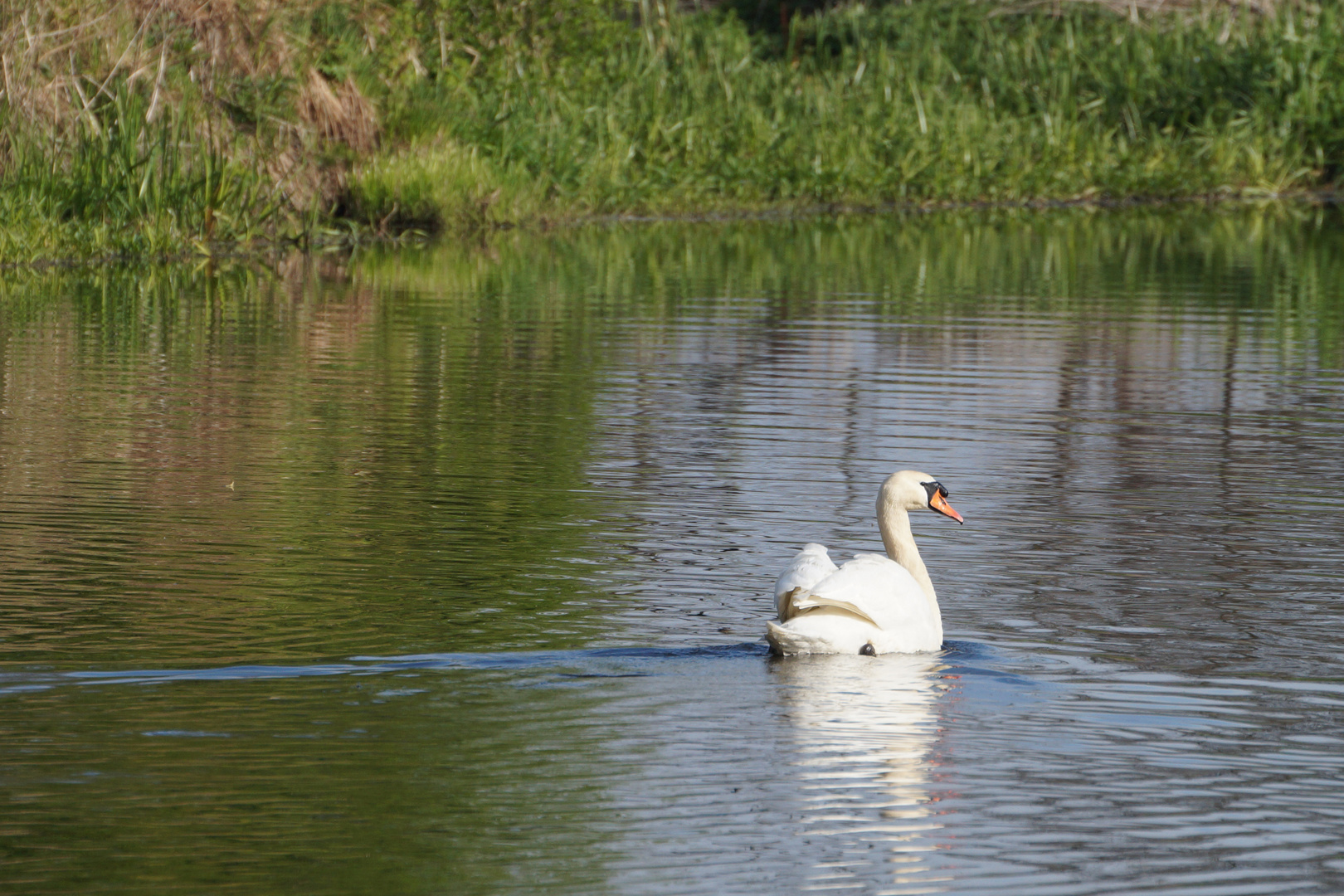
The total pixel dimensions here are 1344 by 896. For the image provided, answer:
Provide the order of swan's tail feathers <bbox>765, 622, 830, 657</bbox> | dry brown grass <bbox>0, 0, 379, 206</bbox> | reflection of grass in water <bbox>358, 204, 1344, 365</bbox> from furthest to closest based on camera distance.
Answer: dry brown grass <bbox>0, 0, 379, 206</bbox>
reflection of grass in water <bbox>358, 204, 1344, 365</bbox>
swan's tail feathers <bbox>765, 622, 830, 657</bbox>

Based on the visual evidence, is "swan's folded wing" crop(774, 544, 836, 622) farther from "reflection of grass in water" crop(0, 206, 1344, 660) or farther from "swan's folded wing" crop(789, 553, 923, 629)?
"reflection of grass in water" crop(0, 206, 1344, 660)

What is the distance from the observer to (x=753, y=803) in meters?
6.00

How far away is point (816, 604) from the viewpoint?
7344 mm

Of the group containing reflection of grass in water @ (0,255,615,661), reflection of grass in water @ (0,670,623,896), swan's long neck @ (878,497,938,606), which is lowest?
reflection of grass in water @ (0,670,623,896)

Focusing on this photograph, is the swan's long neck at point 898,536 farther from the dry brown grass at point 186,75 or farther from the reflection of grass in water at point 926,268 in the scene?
the dry brown grass at point 186,75

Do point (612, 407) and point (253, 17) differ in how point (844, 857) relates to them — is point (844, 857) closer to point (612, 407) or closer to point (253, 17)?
point (612, 407)

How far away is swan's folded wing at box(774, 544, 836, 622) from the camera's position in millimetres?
7379

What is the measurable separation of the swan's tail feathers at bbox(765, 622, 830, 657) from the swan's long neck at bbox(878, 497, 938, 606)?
86 cm

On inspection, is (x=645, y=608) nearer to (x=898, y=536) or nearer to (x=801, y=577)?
(x=898, y=536)

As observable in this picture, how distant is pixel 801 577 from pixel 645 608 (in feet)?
3.66

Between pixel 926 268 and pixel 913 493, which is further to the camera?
pixel 926 268

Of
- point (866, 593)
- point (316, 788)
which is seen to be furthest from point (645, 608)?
point (316, 788)

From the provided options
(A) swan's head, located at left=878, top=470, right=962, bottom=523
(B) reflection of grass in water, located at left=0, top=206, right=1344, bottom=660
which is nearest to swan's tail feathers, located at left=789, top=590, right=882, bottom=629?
(B) reflection of grass in water, located at left=0, top=206, right=1344, bottom=660

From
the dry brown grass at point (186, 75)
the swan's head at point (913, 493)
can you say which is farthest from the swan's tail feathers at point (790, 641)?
the dry brown grass at point (186, 75)
